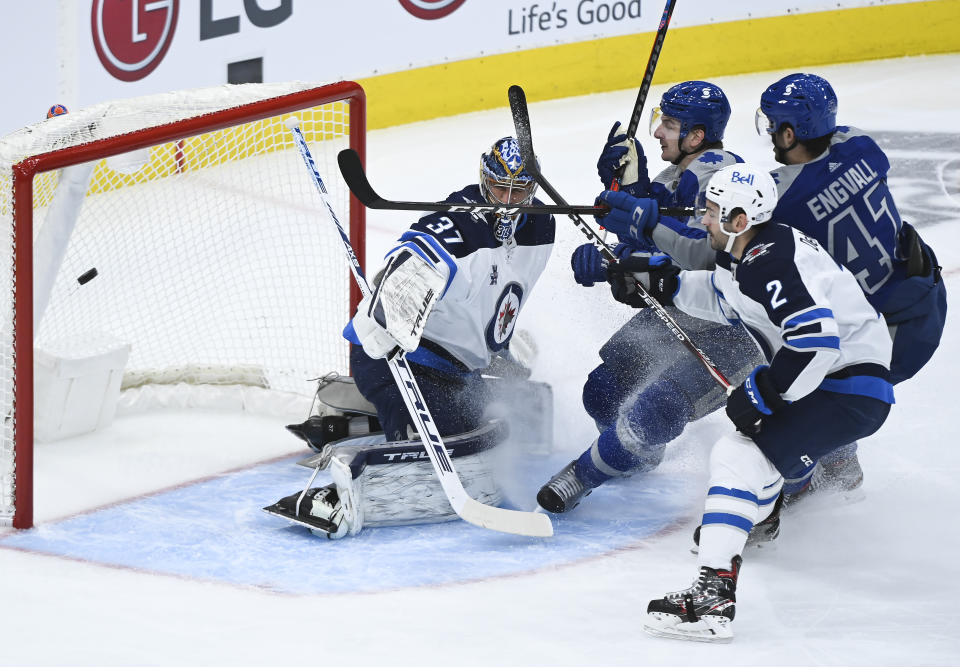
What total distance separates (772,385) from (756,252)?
0.27m

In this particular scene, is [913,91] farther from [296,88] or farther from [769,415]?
[769,415]

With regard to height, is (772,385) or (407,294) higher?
(407,294)

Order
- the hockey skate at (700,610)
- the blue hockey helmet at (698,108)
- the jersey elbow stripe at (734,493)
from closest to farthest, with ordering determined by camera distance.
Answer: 1. the hockey skate at (700,610)
2. the jersey elbow stripe at (734,493)
3. the blue hockey helmet at (698,108)

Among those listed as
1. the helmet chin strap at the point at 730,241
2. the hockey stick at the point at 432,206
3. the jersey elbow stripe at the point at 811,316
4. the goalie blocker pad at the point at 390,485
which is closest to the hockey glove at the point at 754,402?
the jersey elbow stripe at the point at 811,316

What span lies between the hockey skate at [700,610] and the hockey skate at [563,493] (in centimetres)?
67

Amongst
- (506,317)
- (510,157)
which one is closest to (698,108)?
(510,157)

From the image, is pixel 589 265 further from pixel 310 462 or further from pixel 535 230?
pixel 310 462

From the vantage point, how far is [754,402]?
8.03 ft

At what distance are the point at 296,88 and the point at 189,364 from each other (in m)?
1.06

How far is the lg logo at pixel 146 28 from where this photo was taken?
659 cm

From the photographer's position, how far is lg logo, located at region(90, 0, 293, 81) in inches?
260

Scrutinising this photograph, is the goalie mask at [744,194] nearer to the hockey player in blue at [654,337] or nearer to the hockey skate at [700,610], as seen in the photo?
the hockey player in blue at [654,337]

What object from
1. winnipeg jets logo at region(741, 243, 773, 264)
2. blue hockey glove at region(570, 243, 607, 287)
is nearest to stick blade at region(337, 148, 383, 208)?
blue hockey glove at region(570, 243, 607, 287)

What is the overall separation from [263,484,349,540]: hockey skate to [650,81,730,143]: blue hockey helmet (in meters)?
1.31
